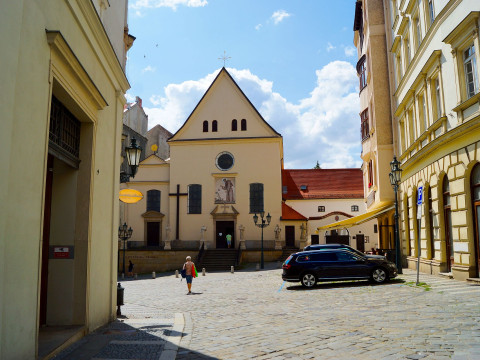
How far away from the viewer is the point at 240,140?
43250 millimetres

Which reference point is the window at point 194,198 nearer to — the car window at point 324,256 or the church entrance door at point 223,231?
the church entrance door at point 223,231

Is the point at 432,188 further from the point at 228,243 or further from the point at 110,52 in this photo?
the point at 228,243

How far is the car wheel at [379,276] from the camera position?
17109 millimetres

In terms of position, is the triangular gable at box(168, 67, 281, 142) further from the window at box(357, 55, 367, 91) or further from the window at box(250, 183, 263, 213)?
the window at box(357, 55, 367, 91)

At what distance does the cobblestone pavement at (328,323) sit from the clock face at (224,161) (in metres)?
27.5

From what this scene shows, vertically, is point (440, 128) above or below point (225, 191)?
below

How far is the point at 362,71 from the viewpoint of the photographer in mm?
31312

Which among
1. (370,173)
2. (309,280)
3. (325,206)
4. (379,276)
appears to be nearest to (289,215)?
(325,206)

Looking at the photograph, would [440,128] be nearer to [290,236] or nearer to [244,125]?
[290,236]

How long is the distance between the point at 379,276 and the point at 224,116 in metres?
29.7

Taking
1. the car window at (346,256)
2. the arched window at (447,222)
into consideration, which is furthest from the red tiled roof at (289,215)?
the arched window at (447,222)

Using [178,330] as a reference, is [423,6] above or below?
above

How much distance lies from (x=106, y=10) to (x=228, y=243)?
32210 millimetres

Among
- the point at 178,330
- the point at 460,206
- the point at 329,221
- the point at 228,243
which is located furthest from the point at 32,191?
the point at 329,221
